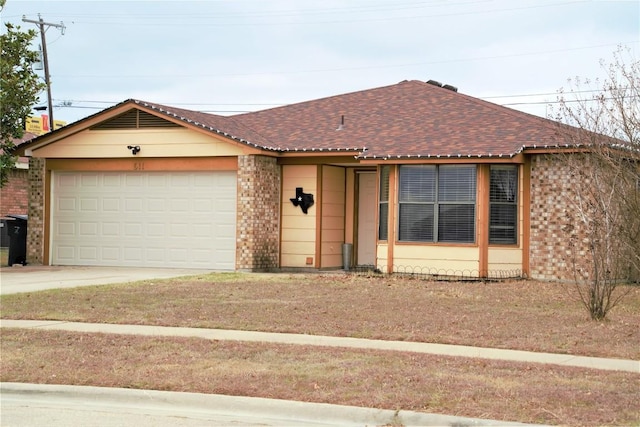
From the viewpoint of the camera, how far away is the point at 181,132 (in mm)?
22344

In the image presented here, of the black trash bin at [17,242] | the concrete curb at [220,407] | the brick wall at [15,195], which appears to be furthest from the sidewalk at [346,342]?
the brick wall at [15,195]

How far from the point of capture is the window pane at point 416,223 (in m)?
20.1

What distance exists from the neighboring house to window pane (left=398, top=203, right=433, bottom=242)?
26 mm

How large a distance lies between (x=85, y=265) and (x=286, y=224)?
568cm

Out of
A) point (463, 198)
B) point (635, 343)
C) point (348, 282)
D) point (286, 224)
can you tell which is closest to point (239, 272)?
point (286, 224)

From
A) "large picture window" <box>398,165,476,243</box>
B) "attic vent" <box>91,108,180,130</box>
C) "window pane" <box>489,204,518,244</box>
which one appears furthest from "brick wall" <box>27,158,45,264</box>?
"window pane" <box>489,204,518,244</box>

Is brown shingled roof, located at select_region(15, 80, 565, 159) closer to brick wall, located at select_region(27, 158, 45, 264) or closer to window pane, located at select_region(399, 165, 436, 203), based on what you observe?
window pane, located at select_region(399, 165, 436, 203)

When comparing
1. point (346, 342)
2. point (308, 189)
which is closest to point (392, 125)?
point (308, 189)

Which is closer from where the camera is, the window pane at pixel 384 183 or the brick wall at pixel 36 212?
the window pane at pixel 384 183

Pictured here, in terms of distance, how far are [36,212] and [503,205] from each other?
1258 centimetres

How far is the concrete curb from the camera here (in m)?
7.59

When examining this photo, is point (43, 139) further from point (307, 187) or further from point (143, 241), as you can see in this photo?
point (307, 187)

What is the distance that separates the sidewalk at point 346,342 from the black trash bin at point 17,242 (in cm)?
1160

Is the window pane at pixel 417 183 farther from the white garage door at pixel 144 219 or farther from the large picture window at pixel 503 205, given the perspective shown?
the white garage door at pixel 144 219
